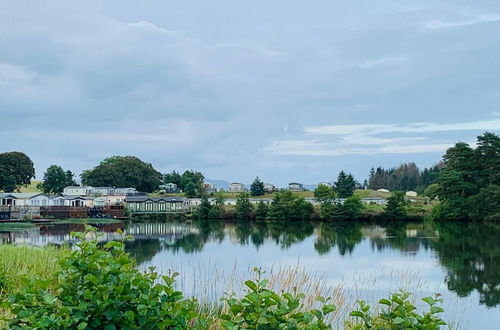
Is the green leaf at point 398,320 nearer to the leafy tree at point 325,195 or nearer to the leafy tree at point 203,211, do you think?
the leafy tree at point 325,195

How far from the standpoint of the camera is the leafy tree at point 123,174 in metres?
76.2

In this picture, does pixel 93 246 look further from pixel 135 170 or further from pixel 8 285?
pixel 135 170

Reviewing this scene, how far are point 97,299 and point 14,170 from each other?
224 ft

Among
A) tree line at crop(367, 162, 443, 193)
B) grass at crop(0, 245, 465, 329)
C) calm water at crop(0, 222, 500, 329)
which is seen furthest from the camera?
tree line at crop(367, 162, 443, 193)

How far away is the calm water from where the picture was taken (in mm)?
12000

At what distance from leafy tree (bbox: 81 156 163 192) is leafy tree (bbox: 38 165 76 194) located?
3705 mm

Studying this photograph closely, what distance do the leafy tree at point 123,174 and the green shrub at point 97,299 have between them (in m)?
74.7

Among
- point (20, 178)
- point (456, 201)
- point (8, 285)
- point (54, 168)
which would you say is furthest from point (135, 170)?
point (8, 285)

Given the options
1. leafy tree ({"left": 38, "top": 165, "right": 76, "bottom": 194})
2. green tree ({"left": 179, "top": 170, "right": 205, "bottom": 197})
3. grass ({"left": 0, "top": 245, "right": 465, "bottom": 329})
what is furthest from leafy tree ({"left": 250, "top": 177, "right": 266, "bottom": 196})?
grass ({"left": 0, "top": 245, "right": 465, "bottom": 329})

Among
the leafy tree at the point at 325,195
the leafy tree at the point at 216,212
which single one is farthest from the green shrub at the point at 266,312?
the leafy tree at the point at 216,212

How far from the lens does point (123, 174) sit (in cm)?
7762

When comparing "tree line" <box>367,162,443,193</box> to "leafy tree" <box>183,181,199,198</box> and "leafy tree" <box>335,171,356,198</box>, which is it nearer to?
"leafy tree" <box>335,171,356,198</box>

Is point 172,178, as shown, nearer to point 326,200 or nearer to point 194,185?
point 194,185

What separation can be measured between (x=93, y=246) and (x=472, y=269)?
19521 millimetres
